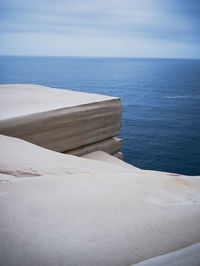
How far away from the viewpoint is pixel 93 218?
5.16ft

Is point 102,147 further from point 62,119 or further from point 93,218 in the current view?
point 93,218

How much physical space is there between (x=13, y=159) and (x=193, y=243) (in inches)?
76.7

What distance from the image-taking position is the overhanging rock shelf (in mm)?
3678

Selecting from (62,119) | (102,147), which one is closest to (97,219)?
(62,119)

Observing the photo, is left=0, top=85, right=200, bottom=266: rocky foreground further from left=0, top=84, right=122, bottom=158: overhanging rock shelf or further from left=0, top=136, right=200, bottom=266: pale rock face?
left=0, top=84, right=122, bottom=158: overhanging rock shelf

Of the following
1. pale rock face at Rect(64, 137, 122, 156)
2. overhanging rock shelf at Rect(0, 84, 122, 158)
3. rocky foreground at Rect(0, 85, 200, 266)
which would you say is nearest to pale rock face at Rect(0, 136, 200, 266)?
rocky foreground at Rect(0, 85, 200, 266)

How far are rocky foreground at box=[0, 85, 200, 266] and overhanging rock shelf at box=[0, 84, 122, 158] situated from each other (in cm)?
127

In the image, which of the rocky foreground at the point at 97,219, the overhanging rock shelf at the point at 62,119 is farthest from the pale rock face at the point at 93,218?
the overhanging rock shelf at the point at 62,119

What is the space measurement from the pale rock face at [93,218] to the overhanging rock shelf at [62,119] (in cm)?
134

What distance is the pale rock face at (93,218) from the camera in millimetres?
1284

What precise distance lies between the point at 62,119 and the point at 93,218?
8.84 ft

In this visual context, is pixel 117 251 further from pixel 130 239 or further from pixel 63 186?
pixel 63 186

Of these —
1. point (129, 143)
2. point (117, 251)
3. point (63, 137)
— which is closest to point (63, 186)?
point (117, 251)

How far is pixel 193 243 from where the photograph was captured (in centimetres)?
139
